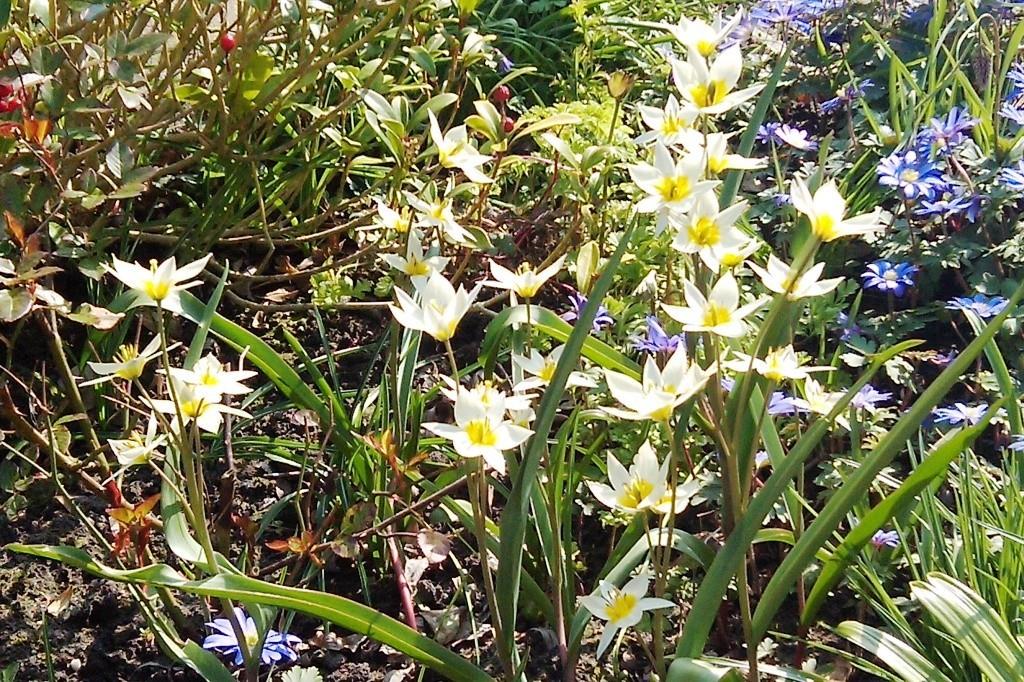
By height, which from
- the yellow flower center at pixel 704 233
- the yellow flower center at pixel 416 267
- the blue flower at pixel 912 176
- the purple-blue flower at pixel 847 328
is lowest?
the purple-blue flower at pixel 847 328

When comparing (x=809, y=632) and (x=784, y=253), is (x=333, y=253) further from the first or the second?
(x=809, y=632)

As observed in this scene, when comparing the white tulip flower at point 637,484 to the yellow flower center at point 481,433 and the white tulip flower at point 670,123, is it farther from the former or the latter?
the white tulip flower at point 670,123

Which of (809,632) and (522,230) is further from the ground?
(522,230)

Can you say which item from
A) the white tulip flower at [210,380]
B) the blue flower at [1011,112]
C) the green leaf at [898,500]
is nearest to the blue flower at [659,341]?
the green leaf at [898,500]

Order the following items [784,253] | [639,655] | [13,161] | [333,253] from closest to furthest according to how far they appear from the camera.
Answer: [639,655], [13,161], [333,253], [784,253]

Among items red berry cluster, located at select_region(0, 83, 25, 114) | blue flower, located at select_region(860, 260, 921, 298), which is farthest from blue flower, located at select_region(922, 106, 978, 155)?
red berry cluster, located at select_region(0, 83, 25, 114)

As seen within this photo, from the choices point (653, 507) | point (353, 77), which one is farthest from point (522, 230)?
point (653, 507)

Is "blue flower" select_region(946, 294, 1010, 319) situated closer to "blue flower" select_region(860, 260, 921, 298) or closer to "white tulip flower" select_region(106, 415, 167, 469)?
"blue flower" select_region(860, 260, 921, 298)

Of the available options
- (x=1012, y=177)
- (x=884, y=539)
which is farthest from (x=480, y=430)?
(x=1012, y=177)
